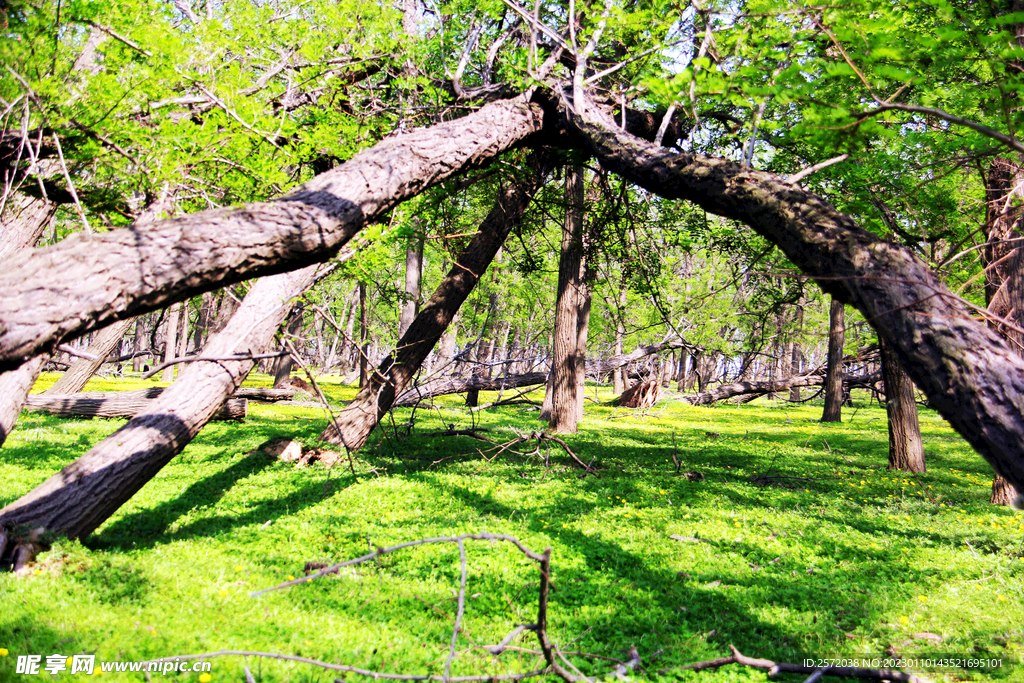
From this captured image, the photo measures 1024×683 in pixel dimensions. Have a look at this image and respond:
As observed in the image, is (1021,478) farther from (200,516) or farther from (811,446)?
(811,446)

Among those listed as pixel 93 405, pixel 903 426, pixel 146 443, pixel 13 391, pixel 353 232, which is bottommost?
pixel 93 405

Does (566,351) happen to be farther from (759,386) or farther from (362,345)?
(759,386)

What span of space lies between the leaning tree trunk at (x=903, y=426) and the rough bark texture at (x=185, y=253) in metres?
9.18

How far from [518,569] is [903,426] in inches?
318

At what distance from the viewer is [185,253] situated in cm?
246

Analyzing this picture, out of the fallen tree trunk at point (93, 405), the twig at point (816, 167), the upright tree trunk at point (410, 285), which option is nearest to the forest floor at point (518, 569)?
the twig at point (816, 167)

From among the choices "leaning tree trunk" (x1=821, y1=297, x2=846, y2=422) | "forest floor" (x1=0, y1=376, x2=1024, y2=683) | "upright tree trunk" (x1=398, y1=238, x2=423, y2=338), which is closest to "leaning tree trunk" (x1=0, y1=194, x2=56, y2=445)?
"forest floor" (x1=0, y1=376, x2=1024, y2=683)

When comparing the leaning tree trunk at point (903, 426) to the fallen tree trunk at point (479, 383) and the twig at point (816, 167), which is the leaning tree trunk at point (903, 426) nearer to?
the twig at point (816, 167)

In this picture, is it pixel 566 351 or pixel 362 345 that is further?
pixel 566 351

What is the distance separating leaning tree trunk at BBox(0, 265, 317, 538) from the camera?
170 inches

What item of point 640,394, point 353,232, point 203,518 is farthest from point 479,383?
point 353,232

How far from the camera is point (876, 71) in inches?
112

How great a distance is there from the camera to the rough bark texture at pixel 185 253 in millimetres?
2012

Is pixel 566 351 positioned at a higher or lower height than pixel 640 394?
higher
